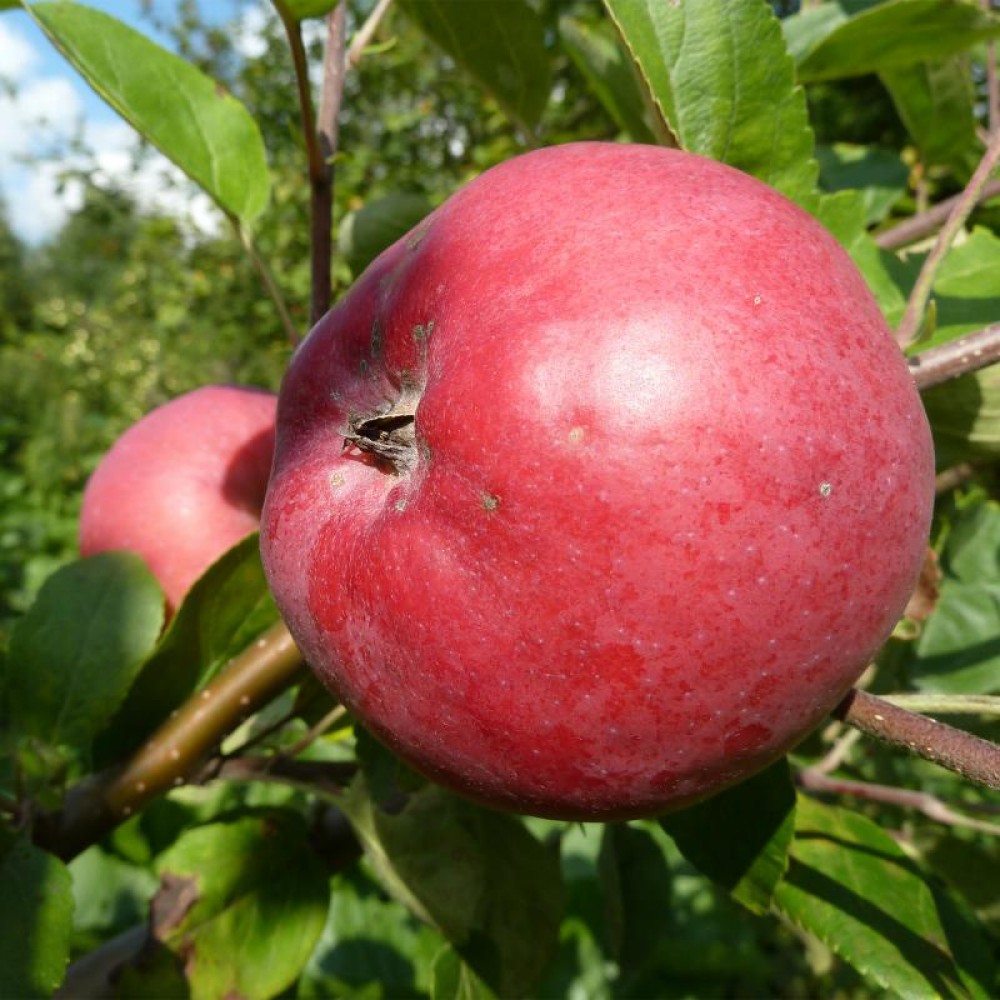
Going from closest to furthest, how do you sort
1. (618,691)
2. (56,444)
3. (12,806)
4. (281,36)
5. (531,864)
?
(618,691), (12,806), (531,864), (281,36), (56,444)

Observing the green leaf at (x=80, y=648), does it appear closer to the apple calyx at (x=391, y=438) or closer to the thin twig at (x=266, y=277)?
the thin twig at (x=266, y=277)

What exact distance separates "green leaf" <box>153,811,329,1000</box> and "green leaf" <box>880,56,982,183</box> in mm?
967

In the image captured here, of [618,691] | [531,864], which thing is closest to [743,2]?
[618,691]

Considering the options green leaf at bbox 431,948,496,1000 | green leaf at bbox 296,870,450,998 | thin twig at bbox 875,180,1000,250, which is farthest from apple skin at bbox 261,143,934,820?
green leaf at bbox 296,870,450,998

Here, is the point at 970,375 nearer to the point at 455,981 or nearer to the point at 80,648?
the point at 455,981

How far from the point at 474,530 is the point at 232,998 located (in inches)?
21.9

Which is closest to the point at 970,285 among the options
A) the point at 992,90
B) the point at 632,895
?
the point at 992,90

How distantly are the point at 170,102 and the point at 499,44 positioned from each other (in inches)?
11.6

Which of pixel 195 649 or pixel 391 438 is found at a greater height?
pixel 391 438

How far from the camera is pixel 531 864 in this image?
859 millimetres

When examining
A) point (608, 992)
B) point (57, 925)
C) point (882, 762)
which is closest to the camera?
point (57, 925)

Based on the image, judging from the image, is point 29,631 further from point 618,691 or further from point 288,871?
point 618,691

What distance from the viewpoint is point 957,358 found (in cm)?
58

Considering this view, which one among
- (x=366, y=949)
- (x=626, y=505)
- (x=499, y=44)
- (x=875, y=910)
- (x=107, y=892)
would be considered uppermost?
(x=499, y=44)
